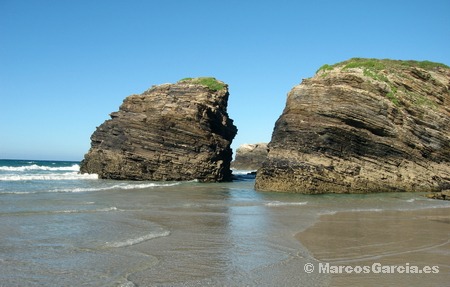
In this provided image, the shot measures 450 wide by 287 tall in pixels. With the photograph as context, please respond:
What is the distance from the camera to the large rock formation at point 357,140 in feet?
87.3

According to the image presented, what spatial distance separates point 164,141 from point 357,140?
799 inches

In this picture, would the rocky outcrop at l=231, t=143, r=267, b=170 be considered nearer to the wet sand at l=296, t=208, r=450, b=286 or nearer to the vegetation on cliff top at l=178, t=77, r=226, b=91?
the vegetation on cliff top at l=178, t=77, r=226, b=91

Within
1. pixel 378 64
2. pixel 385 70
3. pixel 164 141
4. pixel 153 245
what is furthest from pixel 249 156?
pixel 153 245

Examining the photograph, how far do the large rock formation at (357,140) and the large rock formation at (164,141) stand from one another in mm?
12723

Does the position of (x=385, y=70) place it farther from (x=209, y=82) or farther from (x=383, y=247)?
(x=383, y=247)

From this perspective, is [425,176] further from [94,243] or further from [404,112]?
[94,243]

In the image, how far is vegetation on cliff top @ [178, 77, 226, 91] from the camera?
45.2 m

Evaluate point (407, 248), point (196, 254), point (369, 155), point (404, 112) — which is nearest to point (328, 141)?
point (369, 155)

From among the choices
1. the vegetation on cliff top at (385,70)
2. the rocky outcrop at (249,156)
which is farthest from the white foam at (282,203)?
the rocky outcrop at (249,156)

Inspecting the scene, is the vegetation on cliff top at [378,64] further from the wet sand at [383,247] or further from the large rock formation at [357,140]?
the wet sand at [383,247]

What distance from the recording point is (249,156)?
90.0 metres

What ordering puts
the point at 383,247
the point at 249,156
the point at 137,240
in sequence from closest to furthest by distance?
the point at 383,247
the point at 137,240
the point at 249,156

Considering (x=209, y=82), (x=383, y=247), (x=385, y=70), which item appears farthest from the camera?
(x=209, y=82)

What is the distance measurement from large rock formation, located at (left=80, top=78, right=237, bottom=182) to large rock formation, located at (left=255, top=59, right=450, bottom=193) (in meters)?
12.7
